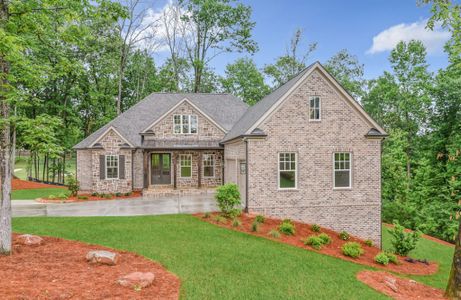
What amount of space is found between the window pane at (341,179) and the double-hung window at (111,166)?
1471 cm

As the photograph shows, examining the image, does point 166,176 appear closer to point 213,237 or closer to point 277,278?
point 213,237

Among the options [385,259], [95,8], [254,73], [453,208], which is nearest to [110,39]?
[254,73]

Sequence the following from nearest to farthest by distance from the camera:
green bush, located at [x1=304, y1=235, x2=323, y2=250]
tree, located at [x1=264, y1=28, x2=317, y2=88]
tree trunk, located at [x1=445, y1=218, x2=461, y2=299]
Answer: tree trunk, located at [x1=445, y1=218, x2=461, y2=299] < green bush, located at [x1=304, y1=235, x2=323, y2=250] < tree, located at [x1=264, y1=28, x2=317, y2=88]

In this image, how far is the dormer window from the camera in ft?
69.7

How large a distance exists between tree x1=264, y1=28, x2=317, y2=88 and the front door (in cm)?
2057

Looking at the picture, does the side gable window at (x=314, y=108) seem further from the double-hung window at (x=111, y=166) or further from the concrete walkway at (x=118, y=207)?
the double-hung window at (x=111, y=166)

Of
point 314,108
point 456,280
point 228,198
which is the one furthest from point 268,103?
point 456,280

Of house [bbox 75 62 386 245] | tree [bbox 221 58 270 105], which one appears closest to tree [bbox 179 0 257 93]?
tree [bbox 221 58 270 105]

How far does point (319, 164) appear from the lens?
46.7 feet

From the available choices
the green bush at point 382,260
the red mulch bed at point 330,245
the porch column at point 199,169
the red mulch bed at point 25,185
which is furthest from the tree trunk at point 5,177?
the red mulch bed at point 25,185

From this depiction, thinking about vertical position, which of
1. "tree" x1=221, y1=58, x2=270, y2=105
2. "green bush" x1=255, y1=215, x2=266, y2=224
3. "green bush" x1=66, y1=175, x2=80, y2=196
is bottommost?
"green bush" x1=255, y1=215, x2=266, y2=224

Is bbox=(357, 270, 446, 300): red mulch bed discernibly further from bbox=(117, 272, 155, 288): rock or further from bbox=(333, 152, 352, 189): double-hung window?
bbox=(333, 152, 352, 189): double-hung window

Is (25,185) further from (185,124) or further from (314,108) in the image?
(314,108)

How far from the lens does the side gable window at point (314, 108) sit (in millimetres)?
14279
